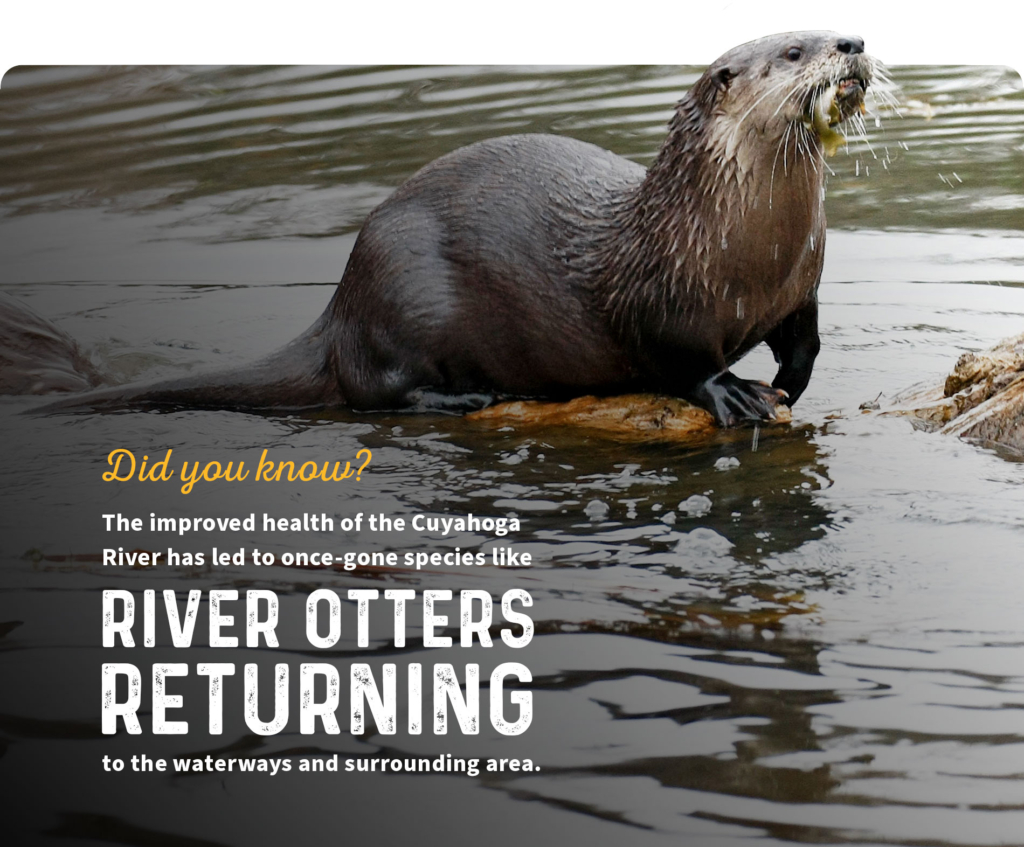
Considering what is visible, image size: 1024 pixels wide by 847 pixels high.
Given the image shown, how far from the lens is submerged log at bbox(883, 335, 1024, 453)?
2514 millimetres

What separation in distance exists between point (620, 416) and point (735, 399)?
256mm

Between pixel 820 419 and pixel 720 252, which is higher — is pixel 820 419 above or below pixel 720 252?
below

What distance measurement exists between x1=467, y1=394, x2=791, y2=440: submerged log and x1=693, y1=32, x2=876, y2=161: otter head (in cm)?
58

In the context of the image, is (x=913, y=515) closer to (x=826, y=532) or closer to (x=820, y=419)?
(x=826, y=532)

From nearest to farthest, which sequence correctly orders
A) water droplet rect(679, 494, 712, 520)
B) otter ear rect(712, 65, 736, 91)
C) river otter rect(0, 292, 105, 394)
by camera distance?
water droplet rect(679, 494, 712, 520), otter ear rect(712, 65, 736, 91), river otter rect(0, 292, 105, 394)

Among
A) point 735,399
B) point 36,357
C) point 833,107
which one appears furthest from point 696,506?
point 36,357

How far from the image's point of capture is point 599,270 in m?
2.78

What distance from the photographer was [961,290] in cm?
372

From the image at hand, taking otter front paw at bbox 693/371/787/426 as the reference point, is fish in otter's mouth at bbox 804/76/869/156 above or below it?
above

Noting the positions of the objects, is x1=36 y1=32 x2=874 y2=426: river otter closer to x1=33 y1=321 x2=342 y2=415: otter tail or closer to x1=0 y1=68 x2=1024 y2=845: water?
x1=33 y1=321 x2=342 y2=415: otter tail

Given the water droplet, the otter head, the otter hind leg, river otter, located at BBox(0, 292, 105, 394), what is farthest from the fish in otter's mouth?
river otter, located at BBox(0, 292, 105, 394)

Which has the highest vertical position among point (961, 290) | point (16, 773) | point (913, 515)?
point (961, 290)

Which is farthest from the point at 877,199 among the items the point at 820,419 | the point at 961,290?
the point at 820,419

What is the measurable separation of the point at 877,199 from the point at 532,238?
6.66ft
